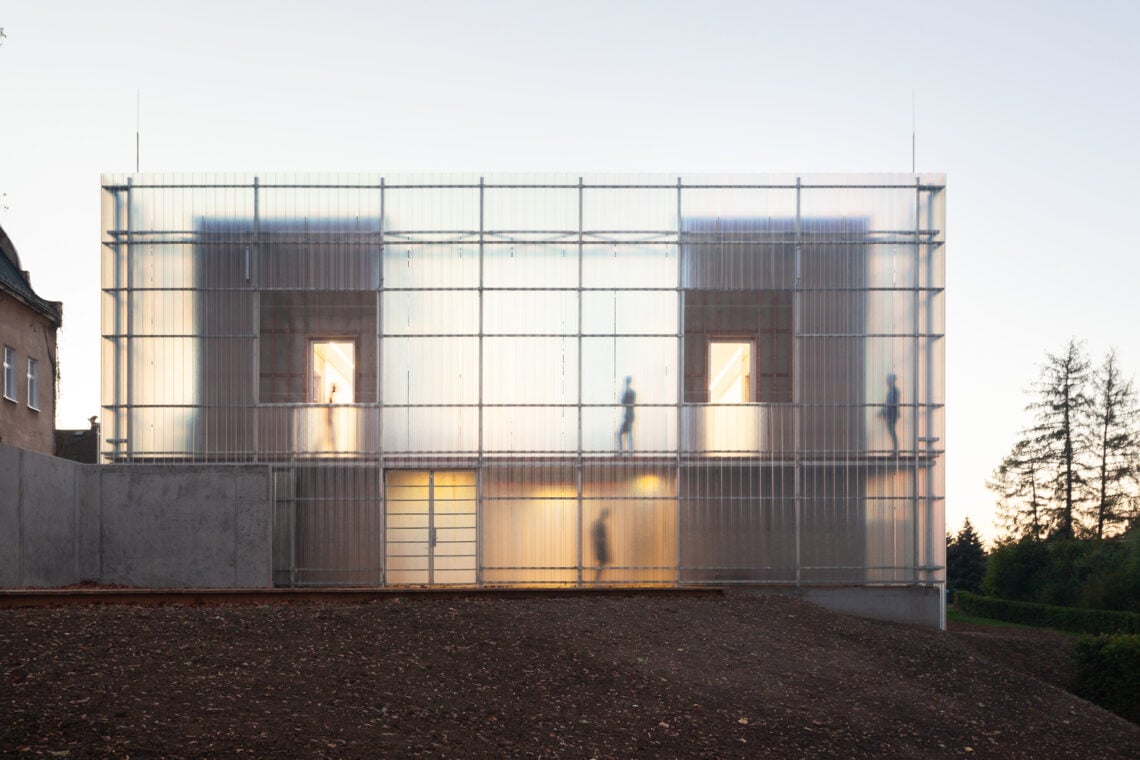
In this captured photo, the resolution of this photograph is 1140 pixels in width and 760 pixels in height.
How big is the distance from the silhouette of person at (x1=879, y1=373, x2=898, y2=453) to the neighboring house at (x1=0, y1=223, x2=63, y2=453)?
23.7 meters

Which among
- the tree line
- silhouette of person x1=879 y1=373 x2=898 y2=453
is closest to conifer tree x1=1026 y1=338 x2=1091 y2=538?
the tree line

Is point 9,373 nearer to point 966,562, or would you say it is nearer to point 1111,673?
point 1111,673

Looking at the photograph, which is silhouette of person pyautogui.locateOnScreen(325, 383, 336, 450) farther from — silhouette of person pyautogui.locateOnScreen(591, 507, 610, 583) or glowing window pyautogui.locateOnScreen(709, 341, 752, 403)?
glowing window pyautogui.locateOnScreen(709, 341, 752, 403)

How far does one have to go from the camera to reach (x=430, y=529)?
25453 mm

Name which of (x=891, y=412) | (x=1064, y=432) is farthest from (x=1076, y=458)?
(x=891, y=412)

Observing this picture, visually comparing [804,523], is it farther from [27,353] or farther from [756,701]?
[27,353]

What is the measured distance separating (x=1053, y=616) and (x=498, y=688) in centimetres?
3411

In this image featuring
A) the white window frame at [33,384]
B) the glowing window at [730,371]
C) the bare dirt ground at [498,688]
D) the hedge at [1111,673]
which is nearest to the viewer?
the bare dirt ground at [498,688]

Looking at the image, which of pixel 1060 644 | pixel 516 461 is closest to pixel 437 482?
pixel 516 461

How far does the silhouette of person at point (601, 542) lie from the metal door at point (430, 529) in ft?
7.92

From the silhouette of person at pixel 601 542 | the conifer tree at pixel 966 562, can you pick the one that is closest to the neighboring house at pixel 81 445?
the conifer tree at pixel 966 562

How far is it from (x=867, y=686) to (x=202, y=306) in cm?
1563

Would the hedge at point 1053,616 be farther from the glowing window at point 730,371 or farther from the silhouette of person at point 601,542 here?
the silhouette of person at point 601,542

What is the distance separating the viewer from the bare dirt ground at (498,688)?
11.5m
